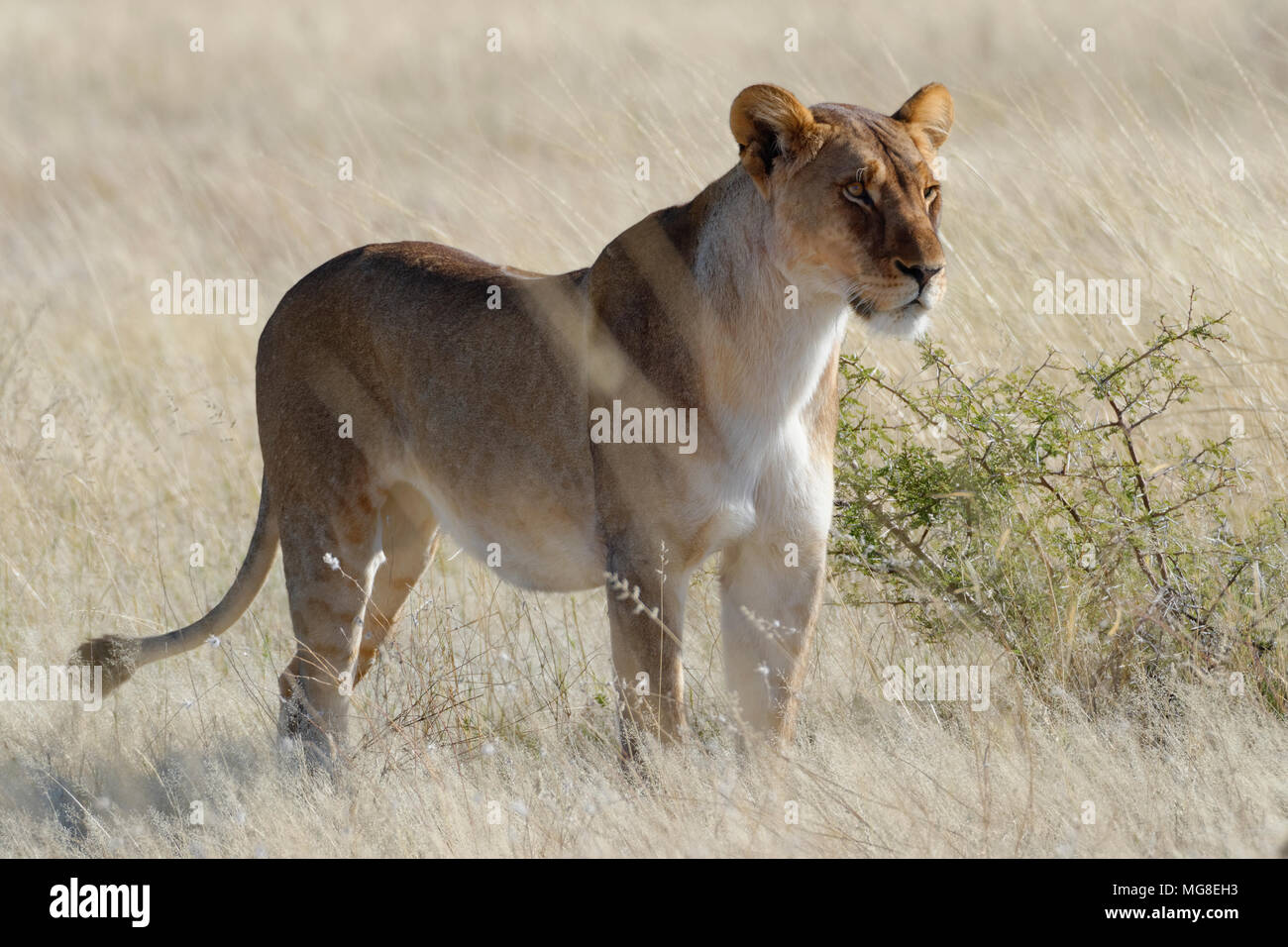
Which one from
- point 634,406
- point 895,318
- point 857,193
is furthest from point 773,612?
point 857,193

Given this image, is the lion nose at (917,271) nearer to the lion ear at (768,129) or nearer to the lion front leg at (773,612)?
the lion ear at (768,129)

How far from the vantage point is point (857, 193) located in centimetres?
434

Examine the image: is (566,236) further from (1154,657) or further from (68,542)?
(1154,657)

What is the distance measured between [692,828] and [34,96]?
20269mm

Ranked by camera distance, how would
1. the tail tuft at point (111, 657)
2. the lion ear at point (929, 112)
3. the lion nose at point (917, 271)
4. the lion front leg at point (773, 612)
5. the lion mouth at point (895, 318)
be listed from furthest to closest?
the tail tuft at point (111, 657)
the lion ear at point (929, 112)
the lion front leg at point (773, 612)
the lion mouth at point (895, 318)
the lion nose at point (917, 271)

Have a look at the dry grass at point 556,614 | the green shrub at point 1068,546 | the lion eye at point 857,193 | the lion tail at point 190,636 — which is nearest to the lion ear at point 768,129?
the lion eye at point 857,193

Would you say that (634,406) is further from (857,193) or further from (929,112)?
(929,112)

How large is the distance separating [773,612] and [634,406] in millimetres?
699

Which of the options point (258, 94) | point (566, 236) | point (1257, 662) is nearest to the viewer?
point (1257, 662)

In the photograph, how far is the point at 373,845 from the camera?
450 centimetres

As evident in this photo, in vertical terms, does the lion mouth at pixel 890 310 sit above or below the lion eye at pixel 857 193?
below

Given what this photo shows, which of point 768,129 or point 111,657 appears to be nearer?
point 768,129

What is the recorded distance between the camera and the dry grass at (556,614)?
4.46 metres

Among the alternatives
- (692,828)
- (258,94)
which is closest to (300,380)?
(692,828)
